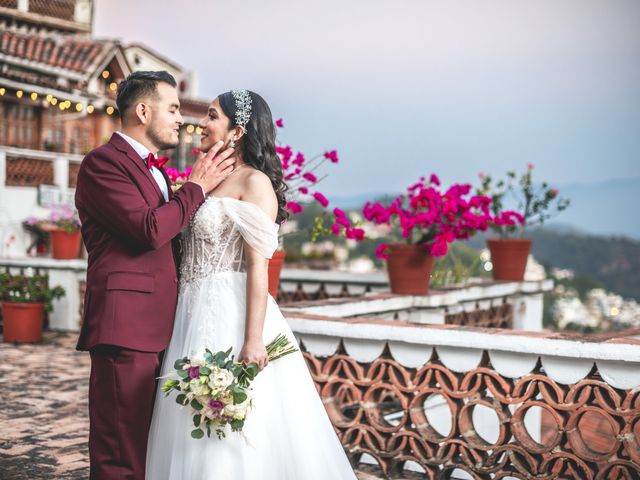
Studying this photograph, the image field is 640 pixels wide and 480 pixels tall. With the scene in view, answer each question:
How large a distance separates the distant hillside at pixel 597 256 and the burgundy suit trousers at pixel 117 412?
1288 inches

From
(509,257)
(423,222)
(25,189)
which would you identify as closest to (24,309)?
(423,222)

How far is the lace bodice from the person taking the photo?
312 centimetres

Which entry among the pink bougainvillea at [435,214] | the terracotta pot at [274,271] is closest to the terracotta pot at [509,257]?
the pink bougainvillea at [435,214]

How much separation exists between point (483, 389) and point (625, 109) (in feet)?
227

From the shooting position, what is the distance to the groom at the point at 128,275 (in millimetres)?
2996

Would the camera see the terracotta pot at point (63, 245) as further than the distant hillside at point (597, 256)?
No

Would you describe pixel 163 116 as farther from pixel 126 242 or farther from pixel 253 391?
pixel 253 391

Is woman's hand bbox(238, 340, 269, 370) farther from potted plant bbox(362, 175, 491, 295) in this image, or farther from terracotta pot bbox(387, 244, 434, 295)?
terracotta pot bbox(387, 244, 434, 295)

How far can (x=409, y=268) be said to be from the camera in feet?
20.6

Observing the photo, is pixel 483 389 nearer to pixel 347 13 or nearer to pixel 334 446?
pixel 334 446

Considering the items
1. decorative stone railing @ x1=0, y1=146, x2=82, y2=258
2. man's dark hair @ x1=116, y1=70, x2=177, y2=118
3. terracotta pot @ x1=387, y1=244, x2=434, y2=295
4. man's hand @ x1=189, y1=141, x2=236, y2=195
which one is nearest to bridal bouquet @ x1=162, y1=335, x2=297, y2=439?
man's hand @ x1=189, y1=141, x2=236, y2=195

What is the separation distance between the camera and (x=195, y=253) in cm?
332

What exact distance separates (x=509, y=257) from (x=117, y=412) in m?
6.00

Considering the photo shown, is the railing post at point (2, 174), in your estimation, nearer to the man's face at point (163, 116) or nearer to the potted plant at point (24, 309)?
the potted plant at point (24, 309)
